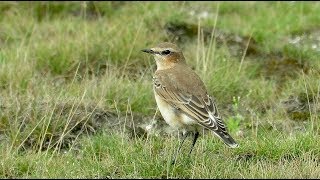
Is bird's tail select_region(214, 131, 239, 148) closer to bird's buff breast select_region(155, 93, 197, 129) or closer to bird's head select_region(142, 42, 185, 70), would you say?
bird's buff breast select_region(155, 93, 197, 129)

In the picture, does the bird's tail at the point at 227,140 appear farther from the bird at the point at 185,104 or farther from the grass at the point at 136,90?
the grass at the point at 136,90

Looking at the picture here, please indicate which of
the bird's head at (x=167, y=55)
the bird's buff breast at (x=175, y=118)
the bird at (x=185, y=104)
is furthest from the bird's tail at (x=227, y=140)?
the bird's head at (x=167, y=55)

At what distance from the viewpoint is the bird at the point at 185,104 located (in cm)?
759

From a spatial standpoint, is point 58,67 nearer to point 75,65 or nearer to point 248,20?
point 75,65

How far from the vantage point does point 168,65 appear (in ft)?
28.7

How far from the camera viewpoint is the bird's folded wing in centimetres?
756

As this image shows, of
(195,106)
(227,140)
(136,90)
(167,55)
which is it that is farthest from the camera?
(136,90)

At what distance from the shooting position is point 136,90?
33.0 ft

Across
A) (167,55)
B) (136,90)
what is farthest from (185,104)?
(136,90)

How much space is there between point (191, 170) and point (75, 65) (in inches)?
170

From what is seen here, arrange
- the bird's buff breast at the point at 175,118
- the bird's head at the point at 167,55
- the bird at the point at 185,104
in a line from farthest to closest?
1. the bird's head at the point at 167,55
2. the bird's buff breast at the point at 175,118
3. the bird at the point at 185,104

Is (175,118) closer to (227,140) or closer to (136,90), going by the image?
(227,140)

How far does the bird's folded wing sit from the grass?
350mm

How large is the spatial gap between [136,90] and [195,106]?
2.34m
